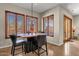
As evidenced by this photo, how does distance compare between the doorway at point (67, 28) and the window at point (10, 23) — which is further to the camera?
the doorway at point (67, 28)

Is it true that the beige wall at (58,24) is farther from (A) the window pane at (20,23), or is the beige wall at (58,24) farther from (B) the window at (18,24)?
(A) the window pane at (20,23)

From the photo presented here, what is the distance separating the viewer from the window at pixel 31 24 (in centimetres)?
185

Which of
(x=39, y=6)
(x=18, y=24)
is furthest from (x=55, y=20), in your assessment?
(x=18, y=24)

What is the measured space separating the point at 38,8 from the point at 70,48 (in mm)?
1142

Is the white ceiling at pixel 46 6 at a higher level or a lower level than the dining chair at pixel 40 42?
higher

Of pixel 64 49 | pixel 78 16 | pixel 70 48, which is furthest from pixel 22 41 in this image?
pixel 78 16

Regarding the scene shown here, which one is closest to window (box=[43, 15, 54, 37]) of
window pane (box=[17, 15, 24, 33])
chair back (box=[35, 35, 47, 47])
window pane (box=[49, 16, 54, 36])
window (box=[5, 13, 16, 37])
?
window pane (box=[49, 16, 54, 36])

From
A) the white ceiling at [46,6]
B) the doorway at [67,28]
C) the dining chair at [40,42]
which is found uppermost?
the white ceiling at [46,6]

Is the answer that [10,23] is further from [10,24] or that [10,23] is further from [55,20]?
[55,20]

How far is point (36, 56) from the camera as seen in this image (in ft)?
6.01

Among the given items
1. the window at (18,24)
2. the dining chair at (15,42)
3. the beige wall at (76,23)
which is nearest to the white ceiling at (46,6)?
the beige wall at (76,23)

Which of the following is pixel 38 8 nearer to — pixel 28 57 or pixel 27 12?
pixel 27 12

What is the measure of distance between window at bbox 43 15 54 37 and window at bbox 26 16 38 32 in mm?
210

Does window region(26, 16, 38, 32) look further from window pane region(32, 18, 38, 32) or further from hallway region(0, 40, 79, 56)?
hallway region(0, 40, 79, 56)
